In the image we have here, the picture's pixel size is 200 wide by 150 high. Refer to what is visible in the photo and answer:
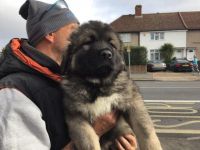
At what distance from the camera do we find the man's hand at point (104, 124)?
2963 mm

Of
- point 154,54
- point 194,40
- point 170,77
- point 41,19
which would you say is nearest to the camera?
point 41,19

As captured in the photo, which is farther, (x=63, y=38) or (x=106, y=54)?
(x=63, y=38)

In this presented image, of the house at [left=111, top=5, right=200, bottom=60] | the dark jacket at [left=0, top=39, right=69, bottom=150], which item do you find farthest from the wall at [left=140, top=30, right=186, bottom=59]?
the dark jacket at [left=0, top=39, right=69, bottom=150]

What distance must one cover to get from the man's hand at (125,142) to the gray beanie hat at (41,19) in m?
0.93

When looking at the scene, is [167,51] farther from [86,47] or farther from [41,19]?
[41,19]

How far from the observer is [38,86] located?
104 inches

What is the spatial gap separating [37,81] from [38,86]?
42 millimetres

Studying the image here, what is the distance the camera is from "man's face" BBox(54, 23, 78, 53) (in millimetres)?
3111

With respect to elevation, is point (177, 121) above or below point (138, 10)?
below

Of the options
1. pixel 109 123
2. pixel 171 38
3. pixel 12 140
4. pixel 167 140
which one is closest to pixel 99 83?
pixel 109 123

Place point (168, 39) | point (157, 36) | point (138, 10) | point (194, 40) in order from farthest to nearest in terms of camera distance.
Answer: point (138, 10), point (157, 36), point (168, 39), point (194, 40)

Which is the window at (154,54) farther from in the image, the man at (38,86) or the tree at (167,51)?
the man at (38,86)

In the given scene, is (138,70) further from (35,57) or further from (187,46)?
(35,57)

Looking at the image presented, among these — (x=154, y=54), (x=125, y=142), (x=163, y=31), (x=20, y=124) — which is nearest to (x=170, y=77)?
(x=163, y=31)
